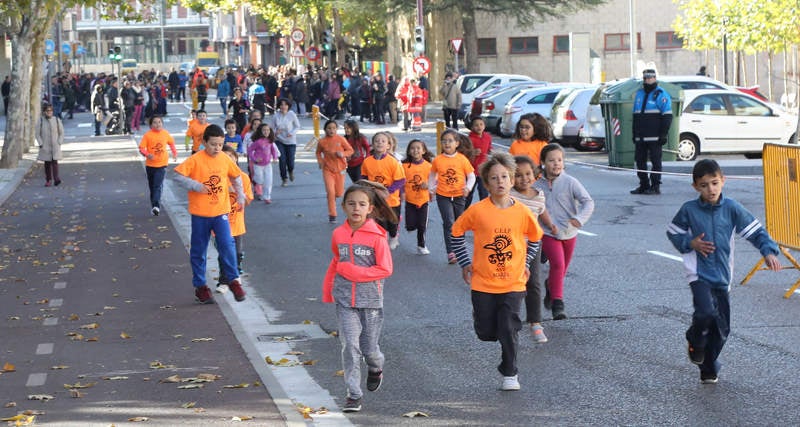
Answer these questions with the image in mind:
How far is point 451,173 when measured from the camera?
1474cm

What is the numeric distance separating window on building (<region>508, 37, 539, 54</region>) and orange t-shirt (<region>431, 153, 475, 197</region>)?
54.2m

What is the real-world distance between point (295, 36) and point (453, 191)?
44411 mm

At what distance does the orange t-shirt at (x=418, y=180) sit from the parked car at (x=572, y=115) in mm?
16533

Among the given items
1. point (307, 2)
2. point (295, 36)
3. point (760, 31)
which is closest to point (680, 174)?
point (760, 31)

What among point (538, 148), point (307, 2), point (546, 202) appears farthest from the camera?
point (307, 2)

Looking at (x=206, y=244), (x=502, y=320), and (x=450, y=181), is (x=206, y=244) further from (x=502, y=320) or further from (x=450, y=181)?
(x=502, y=320)

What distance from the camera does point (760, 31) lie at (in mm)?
45219

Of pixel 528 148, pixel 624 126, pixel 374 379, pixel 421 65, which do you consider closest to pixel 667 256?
pixel 528 148

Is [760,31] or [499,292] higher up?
[760,31]

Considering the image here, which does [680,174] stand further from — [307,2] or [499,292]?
[307,2]

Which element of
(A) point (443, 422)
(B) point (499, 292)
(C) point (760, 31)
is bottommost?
→ (A) point (443, 422)

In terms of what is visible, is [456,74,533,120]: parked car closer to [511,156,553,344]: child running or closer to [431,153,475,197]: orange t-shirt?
[431,153,475,197]: orange t-shirt

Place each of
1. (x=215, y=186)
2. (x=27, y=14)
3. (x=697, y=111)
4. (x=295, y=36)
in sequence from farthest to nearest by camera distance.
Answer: (x=295, y=36) → (x=27, y=14) → (x=697, y=111) → (x=215, y=186)

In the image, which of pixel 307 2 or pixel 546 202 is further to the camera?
pixel 307 2
